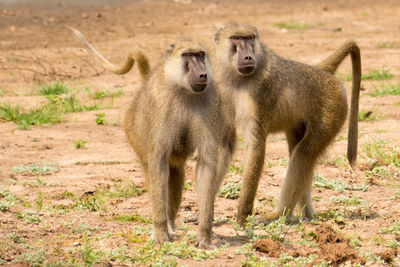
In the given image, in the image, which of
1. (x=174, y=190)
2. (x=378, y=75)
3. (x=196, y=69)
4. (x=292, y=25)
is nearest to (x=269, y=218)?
(x=174, y=190)

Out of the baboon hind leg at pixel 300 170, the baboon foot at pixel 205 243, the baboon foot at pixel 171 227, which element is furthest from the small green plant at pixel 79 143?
the baboon foot at pixel 205 243

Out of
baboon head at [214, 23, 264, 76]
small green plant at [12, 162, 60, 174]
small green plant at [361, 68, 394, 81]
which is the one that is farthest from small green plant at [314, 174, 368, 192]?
small green plant at [361, 68, 394, 81]

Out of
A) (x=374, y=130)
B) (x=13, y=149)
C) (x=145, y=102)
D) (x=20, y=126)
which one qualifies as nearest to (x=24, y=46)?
(x=20, y=126)

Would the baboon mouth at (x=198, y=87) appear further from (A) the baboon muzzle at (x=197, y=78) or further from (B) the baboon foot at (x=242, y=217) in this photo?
(B) the baboon foot at (x=242, y=217)

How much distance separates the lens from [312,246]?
4641 mm

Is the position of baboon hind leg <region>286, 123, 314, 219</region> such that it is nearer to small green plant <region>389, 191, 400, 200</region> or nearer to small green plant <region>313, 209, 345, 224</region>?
small green plant <region>313, 209, 345, 224</region>

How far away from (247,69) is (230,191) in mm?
1391

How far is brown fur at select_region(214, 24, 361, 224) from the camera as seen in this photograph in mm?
5227

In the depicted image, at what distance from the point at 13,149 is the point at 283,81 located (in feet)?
10.6

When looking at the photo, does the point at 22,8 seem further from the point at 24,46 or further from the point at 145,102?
the point at 145,102

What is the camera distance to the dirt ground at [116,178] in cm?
438

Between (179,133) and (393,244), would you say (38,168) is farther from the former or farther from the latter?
(393,244)

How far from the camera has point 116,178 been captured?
625 centimetres

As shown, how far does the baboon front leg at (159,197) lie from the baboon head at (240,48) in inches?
46.0
